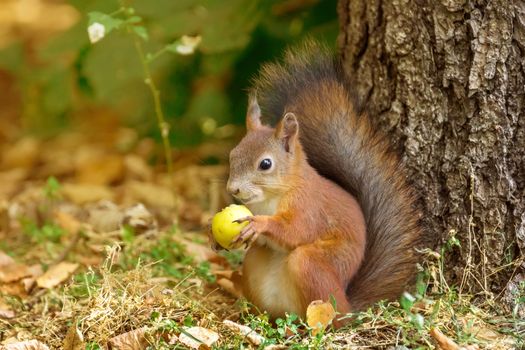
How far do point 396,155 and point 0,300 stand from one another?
1473 mm

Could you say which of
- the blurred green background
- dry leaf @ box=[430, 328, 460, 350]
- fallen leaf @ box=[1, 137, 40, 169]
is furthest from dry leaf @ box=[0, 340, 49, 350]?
fallen leaf @ box=[1, 137, 40, 169]

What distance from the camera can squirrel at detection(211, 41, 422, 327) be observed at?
8.65 ft

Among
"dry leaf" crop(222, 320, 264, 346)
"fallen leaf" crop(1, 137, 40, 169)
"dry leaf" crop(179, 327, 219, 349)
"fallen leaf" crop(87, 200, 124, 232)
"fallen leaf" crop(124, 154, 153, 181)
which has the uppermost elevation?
"dry leaf" crop(222, 320, 264, 346)

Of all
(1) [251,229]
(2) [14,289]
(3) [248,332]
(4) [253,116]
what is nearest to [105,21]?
(4) [253,116]

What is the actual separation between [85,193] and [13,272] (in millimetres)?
1523

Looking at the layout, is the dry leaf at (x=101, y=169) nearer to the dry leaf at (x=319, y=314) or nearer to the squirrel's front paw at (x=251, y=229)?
the squirrel's front paw at (x=251, y=229)

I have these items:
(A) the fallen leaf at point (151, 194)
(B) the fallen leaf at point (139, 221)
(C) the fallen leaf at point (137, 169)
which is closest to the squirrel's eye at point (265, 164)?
(B) the fallen leaf at point (139, 221)

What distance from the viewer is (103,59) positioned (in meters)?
4.16

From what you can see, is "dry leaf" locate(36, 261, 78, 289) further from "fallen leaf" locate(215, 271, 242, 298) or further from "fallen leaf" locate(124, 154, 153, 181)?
"fallen leaf" locate(124, 154, 153, 181)

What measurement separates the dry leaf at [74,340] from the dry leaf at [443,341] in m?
0.99

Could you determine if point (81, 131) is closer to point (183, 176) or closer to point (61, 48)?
point (183, 176)

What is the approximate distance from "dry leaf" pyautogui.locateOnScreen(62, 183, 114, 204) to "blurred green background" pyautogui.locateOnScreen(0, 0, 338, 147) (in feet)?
1.28

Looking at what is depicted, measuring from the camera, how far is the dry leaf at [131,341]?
2.51 metres

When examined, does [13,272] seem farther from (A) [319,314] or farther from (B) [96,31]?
(A) [319,314]
